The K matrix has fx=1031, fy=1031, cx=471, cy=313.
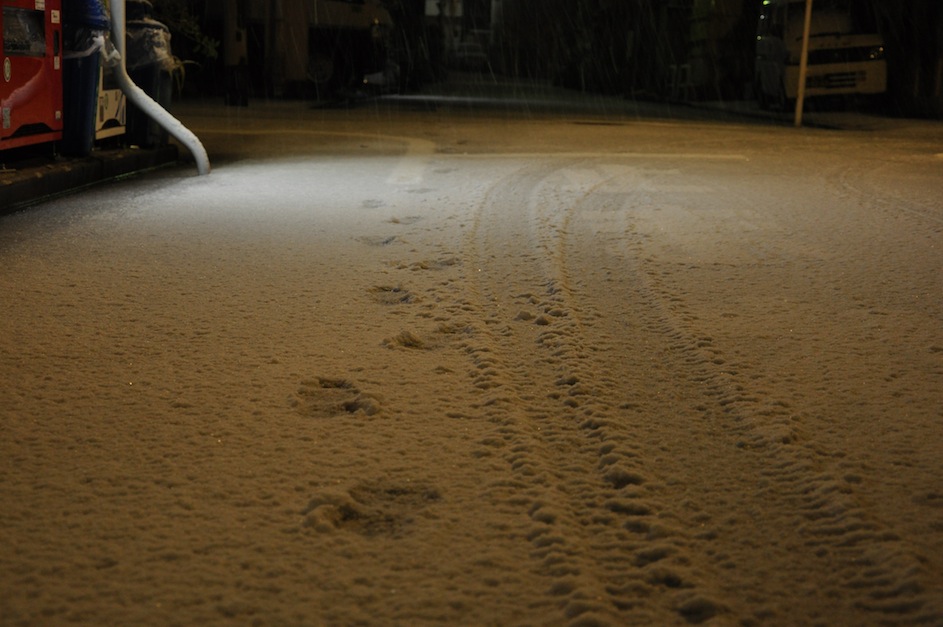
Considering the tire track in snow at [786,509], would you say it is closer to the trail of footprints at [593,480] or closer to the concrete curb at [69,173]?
the trail of footprints at [593,480]

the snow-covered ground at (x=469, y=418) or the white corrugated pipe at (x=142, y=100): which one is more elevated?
the white corrugated pipe at (x=142, y=100)

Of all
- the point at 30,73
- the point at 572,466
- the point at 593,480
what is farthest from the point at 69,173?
the point at 593,480

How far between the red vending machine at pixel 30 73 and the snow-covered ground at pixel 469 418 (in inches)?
53.3

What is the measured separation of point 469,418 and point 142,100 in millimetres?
8509

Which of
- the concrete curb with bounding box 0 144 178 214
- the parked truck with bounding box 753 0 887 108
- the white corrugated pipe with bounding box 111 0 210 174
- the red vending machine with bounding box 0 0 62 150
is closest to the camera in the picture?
the concrete curb with bounding box 0 144 178 214

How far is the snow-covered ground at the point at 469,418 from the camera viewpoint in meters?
2.66

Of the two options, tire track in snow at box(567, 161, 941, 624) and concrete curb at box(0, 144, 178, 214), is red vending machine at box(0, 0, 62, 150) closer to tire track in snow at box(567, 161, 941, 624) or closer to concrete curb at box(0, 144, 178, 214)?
concrete curb at box(0, 144, 178, 214)

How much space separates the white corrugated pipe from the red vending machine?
39.5 inches

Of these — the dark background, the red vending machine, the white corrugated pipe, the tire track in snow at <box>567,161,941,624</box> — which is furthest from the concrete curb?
the dark background

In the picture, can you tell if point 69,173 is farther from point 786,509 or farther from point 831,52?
point 831,52

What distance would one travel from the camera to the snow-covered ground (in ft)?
8.72

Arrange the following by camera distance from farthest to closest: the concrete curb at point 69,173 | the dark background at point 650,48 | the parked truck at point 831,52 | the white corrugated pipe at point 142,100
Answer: the dark background at point 650,48, the parked truck at point 831,52, the white corrugated pipe at point 142,100, the concrete curb at point 69,173

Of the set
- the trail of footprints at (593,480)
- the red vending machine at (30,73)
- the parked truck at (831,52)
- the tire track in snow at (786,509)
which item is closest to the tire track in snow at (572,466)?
the trail of footprints at (593,480)

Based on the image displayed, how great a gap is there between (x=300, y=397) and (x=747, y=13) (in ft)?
106
